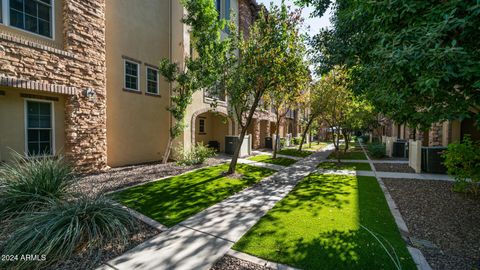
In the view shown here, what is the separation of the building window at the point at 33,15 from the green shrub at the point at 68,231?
22.6 ft

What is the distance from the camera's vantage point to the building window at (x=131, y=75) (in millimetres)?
10516

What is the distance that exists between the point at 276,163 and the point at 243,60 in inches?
249

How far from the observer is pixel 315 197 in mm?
6539

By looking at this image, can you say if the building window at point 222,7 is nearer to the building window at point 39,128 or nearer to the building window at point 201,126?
the building window at point 201,126

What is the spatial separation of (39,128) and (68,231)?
6426 mm

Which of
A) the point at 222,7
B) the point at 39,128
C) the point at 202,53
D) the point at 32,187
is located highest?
the point at 222,7

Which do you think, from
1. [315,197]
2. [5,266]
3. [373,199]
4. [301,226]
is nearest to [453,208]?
[373,199]

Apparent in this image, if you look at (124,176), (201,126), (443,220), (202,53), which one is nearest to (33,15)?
(202,53)

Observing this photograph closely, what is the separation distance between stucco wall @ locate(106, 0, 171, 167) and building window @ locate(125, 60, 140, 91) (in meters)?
0.23

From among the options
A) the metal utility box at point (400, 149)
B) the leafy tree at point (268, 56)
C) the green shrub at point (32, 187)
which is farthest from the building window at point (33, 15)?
the metal utility box at point (400, 149)

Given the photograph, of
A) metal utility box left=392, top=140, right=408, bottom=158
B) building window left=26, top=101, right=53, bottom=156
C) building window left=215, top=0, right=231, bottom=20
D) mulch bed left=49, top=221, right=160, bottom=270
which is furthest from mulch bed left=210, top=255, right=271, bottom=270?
metal utility box left=392, top=140, right=408, bottom=158

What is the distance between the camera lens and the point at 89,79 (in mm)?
8570

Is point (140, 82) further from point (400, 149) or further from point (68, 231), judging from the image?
point (400, 149)

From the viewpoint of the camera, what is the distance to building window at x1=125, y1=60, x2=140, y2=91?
10516 mm
